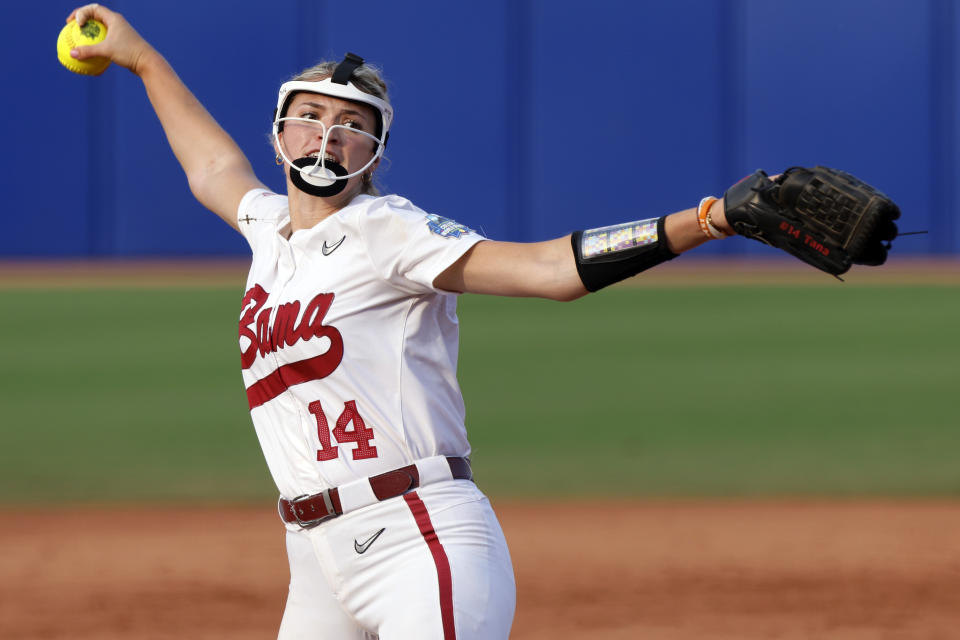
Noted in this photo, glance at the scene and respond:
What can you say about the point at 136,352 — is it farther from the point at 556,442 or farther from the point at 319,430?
the point at 319,430

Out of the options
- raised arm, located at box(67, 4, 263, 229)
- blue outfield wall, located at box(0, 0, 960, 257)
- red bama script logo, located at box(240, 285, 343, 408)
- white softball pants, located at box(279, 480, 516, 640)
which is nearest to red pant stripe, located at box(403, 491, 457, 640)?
white softball pants, located at box(279, 480, 516, 640)

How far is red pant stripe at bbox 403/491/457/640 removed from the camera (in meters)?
2.32

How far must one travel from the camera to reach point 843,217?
6.93 ft

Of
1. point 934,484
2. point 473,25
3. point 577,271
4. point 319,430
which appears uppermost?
point 473,25

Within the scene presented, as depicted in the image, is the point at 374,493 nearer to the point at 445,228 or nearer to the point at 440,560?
the point at 440,560

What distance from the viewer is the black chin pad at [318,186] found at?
2607mm

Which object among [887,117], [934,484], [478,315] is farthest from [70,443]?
[887,117]

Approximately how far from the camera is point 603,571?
18.0 feet

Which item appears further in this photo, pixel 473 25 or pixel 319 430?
pixel 473 25

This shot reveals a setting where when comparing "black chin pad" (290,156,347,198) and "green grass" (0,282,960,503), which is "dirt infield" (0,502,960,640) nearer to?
"green grass" (0,282,960,503)

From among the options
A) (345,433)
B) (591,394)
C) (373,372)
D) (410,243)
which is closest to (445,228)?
(410,243)

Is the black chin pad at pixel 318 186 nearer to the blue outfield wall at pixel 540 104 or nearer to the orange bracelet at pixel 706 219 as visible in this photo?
the orange bracelet at pixel 706 219

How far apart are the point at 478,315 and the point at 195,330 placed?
3.10m

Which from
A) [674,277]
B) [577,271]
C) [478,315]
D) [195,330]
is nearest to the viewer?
[577,271]
